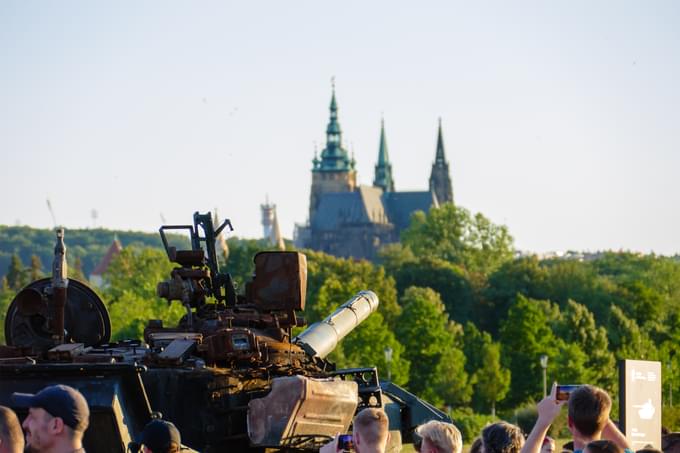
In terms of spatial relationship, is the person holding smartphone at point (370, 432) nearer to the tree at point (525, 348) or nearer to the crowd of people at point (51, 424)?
the crowd of people at point (51, 424)

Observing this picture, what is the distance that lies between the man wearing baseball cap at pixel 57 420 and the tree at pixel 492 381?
8069cm

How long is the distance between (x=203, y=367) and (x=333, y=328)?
7228 millimetres

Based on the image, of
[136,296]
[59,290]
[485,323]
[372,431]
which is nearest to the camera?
[372,431]

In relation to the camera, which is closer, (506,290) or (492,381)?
(492,381)

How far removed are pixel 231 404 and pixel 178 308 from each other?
69.7 meters

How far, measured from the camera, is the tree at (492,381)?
93688 millimetres

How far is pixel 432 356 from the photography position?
9688 cm

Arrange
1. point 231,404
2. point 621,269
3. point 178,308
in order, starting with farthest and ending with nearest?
point 621,269 → point 178,308 → point 231,404

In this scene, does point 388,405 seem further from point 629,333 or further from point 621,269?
point 621,269

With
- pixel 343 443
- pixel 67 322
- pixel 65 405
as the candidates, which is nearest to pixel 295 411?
pixel 67 322

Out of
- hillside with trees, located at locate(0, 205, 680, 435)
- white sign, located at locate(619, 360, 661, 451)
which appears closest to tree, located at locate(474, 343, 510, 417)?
hillside with trees, located at locate(0, 205, 680, 435)

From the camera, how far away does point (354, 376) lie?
23062mm

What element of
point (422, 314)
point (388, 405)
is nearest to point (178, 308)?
point (422, 314)

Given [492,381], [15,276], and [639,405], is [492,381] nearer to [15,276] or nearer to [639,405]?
[639,405]
